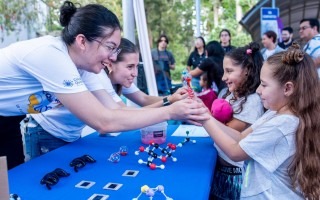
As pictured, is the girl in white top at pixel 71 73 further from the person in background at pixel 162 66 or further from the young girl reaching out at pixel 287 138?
the person in background at pixel 162 66

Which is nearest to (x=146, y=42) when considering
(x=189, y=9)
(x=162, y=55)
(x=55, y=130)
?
(x=55, y=130)

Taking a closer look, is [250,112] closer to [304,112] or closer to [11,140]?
[304,112]

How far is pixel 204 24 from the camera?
21.0m

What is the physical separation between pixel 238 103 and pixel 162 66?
15.6ft

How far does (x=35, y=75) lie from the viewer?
150 cm

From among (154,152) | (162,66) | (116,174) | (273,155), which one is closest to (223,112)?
(154,152)

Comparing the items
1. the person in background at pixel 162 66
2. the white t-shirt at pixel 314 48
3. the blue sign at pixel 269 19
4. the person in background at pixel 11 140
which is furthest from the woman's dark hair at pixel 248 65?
the blue sign at pixel 269 19

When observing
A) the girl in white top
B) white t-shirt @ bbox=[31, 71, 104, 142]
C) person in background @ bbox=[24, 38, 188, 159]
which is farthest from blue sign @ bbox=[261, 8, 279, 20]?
the girl in white top

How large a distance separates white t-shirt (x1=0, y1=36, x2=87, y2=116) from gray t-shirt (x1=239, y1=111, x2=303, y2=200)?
0.78m

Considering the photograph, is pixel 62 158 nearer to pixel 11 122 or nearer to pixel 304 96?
pixel 11 122

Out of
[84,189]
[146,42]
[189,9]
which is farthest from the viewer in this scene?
[189,9]

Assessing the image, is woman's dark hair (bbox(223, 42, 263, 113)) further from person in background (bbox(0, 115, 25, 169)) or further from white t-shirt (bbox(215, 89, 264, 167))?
person in background (bbox(0, 115, 25, 169))

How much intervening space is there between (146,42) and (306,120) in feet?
8.30

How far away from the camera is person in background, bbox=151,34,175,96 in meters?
6.12
